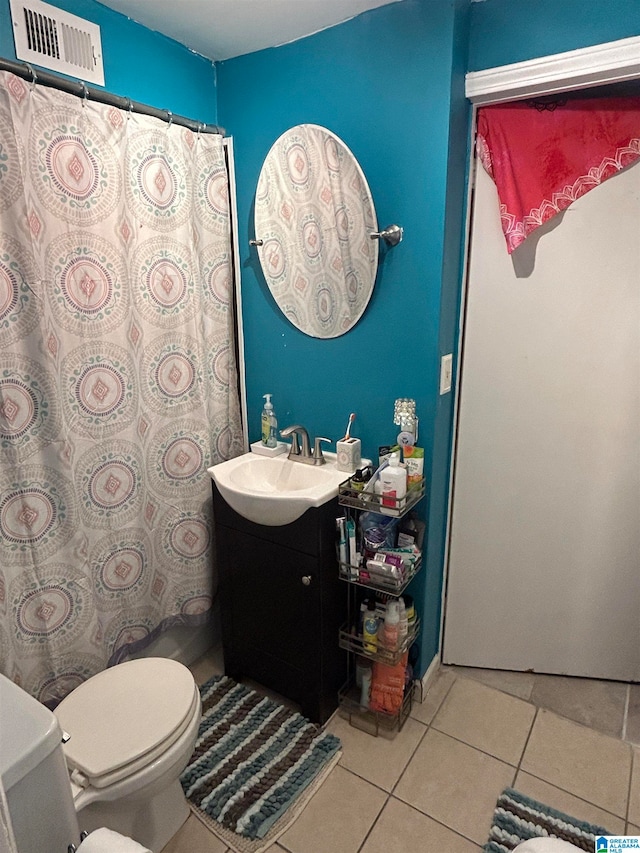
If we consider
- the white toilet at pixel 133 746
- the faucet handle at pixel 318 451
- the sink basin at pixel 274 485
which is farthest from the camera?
the faucet handle at pixel 318 451

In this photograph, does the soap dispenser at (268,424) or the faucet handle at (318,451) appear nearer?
the faucet handle at (318,451)

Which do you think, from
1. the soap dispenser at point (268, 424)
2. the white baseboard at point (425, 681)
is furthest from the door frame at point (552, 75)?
the white baseboard at point (425, 681)

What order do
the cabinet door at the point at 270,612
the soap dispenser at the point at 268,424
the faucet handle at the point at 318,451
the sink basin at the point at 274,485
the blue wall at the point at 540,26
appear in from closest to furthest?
the blue wall at the point at 540,26 → the sink basin at the point at 274,485 → the cabinet door at the point at 270,612 → the faucet handle at the point at 318,451 → the soap dispenser at the point at 268,424

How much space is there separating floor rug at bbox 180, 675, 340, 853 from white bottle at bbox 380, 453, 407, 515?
890 mm

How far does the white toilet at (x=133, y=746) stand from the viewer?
125 centimetres

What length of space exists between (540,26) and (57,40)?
1346 mm

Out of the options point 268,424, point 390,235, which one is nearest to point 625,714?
point 268,424

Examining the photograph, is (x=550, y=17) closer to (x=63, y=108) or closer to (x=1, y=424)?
(x=63, y=108)

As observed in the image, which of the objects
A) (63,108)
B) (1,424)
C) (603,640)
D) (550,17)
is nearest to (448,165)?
(550,17)

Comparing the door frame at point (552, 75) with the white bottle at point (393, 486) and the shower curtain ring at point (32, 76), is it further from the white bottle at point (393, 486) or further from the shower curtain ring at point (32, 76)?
the shower curtain ring at point (32, 76)

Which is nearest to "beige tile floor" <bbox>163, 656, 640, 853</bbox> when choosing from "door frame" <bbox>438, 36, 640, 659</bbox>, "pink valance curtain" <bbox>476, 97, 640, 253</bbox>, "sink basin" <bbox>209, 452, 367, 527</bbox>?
"sink basin" <bbox>209, 452, 367, 527</bbox>

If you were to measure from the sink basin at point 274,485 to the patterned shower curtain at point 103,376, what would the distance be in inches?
7.0

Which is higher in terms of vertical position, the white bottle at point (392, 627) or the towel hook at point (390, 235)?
the towel hook at point (390, 235)

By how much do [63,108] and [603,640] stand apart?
253 cm
